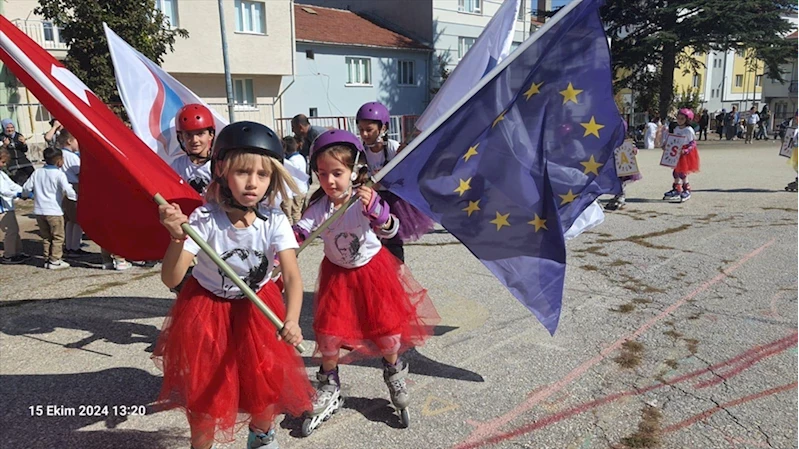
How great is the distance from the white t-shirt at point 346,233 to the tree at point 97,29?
12227 millimetres

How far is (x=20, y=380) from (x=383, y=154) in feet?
11.1

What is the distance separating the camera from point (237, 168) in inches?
110

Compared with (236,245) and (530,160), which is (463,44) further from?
(236,245)

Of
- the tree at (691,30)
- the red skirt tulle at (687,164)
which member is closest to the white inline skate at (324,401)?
the red skirt tulle at (687,164)

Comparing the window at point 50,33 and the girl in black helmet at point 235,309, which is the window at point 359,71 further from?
the girl in black helmet at point 235,309

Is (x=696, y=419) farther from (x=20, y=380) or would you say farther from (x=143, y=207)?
(x=20, y=380)

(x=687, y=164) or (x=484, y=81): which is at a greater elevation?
(x=484, y=81)

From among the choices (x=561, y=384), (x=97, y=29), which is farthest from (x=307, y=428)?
(x=97, y=29)

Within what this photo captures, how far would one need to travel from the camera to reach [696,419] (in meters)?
3.70

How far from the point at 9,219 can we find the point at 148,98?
4.44m

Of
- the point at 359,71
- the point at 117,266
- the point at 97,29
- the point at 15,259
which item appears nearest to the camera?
the point at 117,266

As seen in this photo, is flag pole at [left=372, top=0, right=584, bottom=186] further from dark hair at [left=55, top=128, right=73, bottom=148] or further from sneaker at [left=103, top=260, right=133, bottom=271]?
dark hair at [left=55, top=128, right=73, bottom=148]

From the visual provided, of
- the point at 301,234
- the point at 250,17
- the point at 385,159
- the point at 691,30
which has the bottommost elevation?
the point at 301,234

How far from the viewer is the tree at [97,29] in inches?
532
